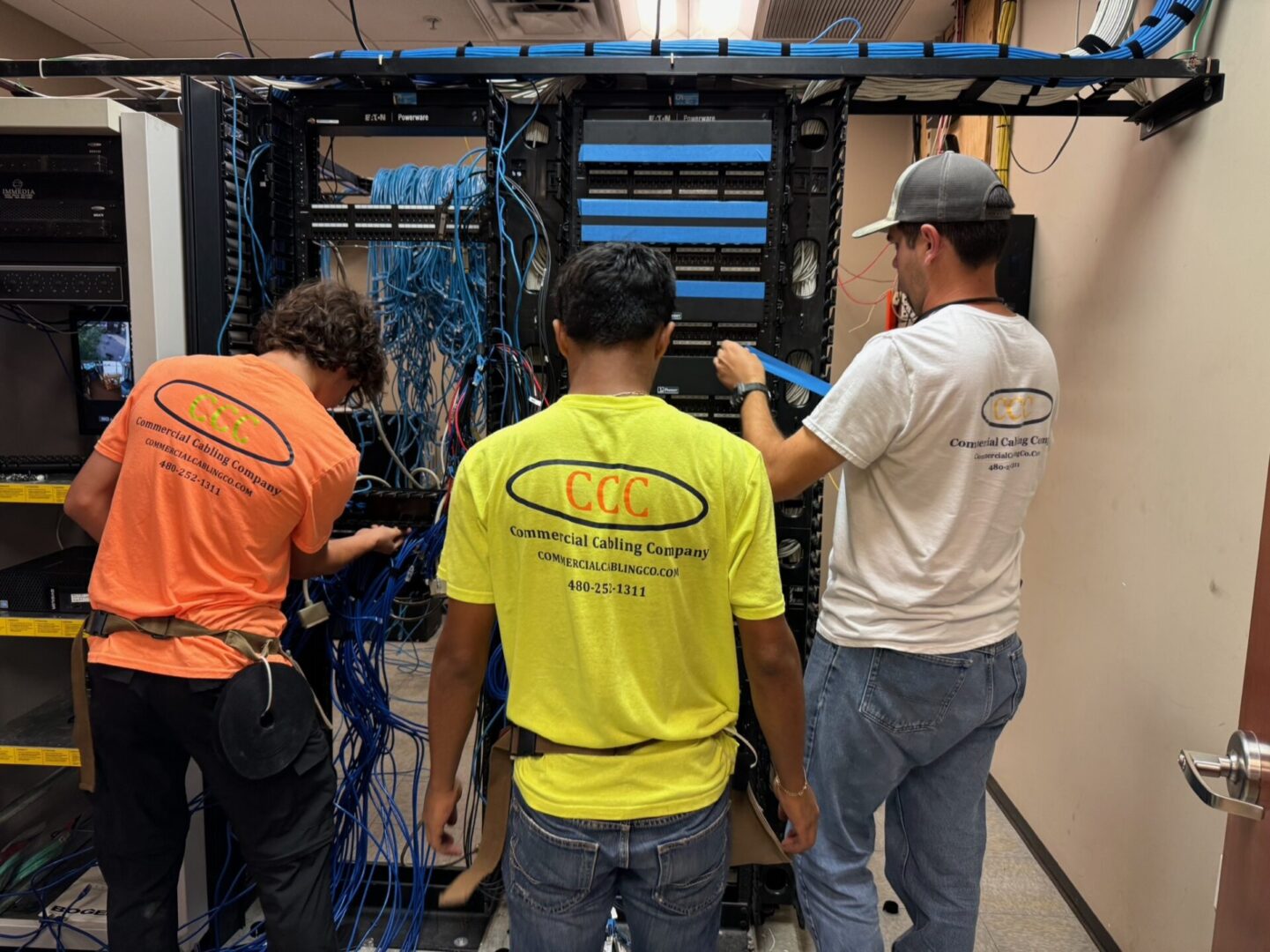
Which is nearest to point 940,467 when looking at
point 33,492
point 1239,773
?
point 1239,773

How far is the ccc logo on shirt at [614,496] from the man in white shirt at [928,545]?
1.31 feet

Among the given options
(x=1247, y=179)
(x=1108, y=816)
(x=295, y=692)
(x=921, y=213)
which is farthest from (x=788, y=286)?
(x=1108, y=816)

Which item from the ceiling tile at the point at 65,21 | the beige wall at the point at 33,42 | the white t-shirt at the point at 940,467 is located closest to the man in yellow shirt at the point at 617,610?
the white t-shirt at the point at 940,467

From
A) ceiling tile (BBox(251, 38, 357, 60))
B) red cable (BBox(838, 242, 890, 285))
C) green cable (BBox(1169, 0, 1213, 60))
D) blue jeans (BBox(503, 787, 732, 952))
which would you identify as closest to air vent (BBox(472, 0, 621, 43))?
ceiling tile (BBox(251, 38, 357, 60))

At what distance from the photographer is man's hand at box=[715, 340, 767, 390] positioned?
4.88 feet

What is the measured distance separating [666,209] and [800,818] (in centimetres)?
126

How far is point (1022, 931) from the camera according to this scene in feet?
6.31

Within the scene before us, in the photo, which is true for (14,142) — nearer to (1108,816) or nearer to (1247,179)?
(1247,179)

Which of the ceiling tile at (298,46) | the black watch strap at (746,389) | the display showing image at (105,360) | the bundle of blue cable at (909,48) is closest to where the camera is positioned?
the black watch strap at (746,389)

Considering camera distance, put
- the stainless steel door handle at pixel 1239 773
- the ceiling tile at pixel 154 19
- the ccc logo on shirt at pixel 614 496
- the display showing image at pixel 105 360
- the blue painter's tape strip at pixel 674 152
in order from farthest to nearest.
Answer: the ceiling tile at pixel 154 19 < the display showing image at pixel 105 360 < the blue painter's tape strip at pixel 674 152 < the ccc logo on shirt at pixel 614 496 < the stainless steel door handle at pixel 1239 773

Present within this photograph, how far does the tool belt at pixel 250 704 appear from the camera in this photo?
1.30 metres

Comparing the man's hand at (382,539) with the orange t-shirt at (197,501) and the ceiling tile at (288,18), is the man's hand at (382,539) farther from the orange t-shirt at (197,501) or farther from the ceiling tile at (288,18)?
the ceiling tile at (288,18)

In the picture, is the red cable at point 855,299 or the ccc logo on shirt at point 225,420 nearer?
the ccc logo on shirt at point 225,420

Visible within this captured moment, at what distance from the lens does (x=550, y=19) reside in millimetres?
3449
